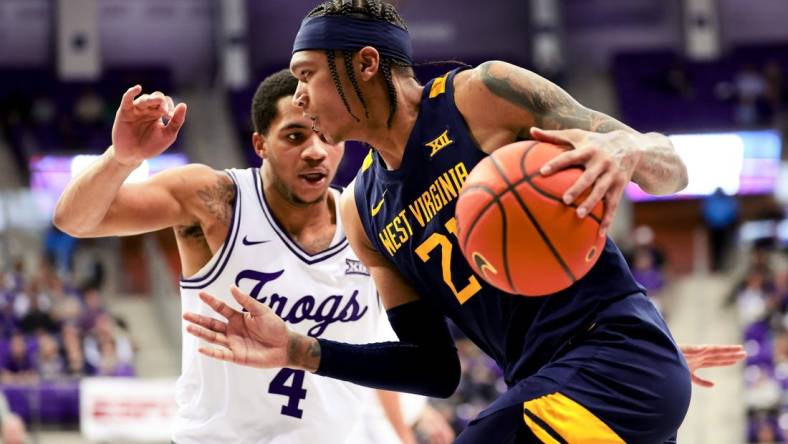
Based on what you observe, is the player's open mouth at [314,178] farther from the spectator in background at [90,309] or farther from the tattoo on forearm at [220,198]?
the spectator in background at [90,309]

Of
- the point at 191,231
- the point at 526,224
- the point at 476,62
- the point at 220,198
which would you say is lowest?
the point at 476,62

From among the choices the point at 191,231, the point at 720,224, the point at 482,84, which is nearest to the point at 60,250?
the point at 720,224

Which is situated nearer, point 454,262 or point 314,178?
point 454,262

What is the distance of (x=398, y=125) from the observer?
3727mm

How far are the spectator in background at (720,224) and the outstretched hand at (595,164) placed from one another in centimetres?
1654

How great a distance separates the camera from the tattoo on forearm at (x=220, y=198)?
468 cm

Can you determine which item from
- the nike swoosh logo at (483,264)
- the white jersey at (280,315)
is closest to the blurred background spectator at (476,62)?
the white jersey at (280,315)

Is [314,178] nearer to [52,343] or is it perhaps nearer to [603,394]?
[603,394]

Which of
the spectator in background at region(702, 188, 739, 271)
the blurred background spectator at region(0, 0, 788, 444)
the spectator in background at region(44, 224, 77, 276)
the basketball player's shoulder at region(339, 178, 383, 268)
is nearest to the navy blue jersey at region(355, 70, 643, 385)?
the basketball player's shoulder at region(339, 178, 383, 268)

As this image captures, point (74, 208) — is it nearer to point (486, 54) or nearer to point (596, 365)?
point (596, 365)

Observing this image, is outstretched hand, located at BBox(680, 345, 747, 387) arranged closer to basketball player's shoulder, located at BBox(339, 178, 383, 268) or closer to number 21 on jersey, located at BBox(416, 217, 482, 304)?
number 21 on jersey, located at BBox(416, 217, 482, 304)

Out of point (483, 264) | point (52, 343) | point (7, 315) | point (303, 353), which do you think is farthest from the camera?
point (7, 315)

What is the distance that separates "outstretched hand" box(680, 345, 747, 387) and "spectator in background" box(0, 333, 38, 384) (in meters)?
10.3

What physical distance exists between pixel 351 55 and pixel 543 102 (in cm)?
64
